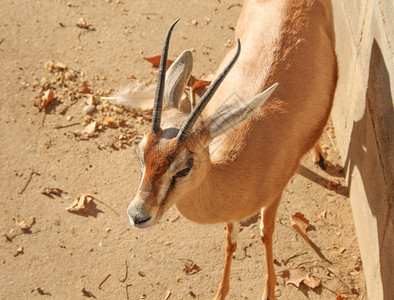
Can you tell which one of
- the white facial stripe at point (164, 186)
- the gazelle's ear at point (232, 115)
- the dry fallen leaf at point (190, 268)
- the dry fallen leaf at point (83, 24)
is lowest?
the dry fallen leaf at point (190, 268)

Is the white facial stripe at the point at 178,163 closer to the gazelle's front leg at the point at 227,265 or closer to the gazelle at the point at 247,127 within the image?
the gazelle at the point at 247,127

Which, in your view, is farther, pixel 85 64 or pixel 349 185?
pixel 85 64

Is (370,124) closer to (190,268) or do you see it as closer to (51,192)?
(190,268)

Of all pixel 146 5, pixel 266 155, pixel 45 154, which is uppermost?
pixel 266 155

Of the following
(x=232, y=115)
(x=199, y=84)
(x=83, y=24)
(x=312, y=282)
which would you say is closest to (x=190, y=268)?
(x=312, y=282)

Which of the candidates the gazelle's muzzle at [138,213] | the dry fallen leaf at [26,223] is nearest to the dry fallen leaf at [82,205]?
the dry fallen leaf at [26,223]

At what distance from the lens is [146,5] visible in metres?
6.66

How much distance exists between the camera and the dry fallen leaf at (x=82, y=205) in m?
4.88

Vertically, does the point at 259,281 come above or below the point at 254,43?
below

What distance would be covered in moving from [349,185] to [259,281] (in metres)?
1.28

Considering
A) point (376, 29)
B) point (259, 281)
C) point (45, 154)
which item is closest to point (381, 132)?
point (376, 29)

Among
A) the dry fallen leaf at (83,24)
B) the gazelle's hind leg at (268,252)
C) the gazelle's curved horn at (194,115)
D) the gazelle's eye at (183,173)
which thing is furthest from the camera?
the dry fallen leaf at (83,24)

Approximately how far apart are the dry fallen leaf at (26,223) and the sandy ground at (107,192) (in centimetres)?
4

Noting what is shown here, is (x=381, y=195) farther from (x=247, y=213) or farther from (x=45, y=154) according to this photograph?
(x=45, y=154)
